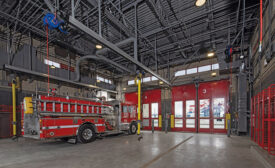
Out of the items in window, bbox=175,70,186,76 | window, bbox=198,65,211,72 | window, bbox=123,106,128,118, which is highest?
window, bbox=198,65,211,72

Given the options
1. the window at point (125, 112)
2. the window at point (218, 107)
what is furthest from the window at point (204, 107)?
the window at point (125, 112)

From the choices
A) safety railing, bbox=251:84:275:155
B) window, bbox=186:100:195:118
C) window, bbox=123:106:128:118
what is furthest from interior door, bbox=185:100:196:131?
safety railing, bbox=251:84:275:155

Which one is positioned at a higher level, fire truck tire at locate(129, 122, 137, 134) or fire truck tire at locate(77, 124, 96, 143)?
fire truck tire at locate(77, 124, 96, 143)

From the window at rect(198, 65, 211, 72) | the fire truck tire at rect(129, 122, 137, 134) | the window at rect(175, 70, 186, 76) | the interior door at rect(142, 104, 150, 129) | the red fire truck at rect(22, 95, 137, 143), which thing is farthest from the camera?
the interior door at rect(142, 104, 150, 129)

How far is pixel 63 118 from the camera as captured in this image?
21.5ft

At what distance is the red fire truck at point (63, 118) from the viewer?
5.92 metres

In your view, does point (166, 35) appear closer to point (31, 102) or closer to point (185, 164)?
point (185, 164)

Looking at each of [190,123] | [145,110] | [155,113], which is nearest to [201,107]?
[190,123]

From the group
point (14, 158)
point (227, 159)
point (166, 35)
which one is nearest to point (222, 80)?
point (166, 35)

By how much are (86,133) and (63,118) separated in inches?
66.0

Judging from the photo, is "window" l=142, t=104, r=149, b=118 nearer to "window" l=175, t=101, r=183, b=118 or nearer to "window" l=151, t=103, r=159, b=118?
"window" l=151, t=103, r=159, b=118

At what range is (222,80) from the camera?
11625mm

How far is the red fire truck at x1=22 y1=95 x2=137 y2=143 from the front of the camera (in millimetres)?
5922

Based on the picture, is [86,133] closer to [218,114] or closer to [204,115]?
[204,115]
